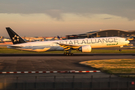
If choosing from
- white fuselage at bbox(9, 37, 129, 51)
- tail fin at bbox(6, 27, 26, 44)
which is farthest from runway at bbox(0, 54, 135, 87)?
tail fin at bbox(6, 27, 26, 44)

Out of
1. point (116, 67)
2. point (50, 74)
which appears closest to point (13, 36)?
point (50, 74)

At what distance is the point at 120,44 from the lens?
44438 mm

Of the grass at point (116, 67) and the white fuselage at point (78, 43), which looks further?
the white fuselage at point (78, 43)

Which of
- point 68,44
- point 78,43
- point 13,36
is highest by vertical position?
point 13,36

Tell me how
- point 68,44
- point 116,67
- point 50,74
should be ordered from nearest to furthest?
point 50,74
point 116,67
point 68,44

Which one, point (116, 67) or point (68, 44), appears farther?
point (68, 44)

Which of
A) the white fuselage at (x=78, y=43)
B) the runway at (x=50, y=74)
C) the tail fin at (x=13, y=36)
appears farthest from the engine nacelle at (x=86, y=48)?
the tail fin at (x=13, y=36)

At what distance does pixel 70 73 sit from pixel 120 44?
27.3m

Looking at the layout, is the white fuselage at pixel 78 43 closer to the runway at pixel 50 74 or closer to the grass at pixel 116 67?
the runway at pixel 50 74

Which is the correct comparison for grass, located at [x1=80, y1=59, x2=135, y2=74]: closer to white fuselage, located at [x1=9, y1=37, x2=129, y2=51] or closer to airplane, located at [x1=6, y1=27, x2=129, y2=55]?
airplane, located at [x1=6, y1=27, x2=129, y2=55]

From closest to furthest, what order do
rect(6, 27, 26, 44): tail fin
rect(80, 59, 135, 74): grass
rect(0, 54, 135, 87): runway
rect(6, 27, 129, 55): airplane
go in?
rect(0, 54, 135, 87): runway < rect(80, 59, 135, 74): grass < rect(6, 27, 129, 55): airplane < rect(6, 27, 26, 44): tail fin

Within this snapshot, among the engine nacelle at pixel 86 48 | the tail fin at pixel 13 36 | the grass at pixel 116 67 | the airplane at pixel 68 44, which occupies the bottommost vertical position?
the grass at pixel 116 67

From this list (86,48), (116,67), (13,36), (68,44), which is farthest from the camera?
(13,36)

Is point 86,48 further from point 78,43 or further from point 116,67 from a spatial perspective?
Answer: point 116,67
